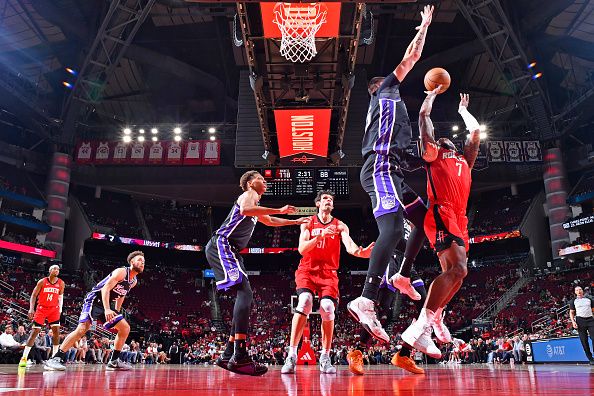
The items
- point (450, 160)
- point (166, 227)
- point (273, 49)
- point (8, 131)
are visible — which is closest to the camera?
point (450, 160)

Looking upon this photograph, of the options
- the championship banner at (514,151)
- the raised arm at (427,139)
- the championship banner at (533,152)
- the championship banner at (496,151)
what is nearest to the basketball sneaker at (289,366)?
the raised arm at (427,139)

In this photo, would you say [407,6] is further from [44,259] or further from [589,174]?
[44,259]

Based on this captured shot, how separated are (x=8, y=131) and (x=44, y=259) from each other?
7739 millimetres

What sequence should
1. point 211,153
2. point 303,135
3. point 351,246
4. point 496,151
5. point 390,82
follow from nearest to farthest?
point 390,82 < point 351,246 < point 303,135 < point 496,151 < point 211,153

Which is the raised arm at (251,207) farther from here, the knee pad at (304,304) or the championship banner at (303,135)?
the championship banner at (303,135)

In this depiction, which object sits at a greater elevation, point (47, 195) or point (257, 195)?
point (47, 195)

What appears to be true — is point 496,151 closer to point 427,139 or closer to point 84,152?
point 84,152

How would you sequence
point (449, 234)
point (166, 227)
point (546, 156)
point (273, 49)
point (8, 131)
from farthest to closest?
point (166, 227)
point (8, 131)
point (546, 156)
point (273, 49)
point (449, 234)

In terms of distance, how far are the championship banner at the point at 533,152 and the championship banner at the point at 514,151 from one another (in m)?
0.27

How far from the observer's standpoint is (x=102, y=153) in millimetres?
24906

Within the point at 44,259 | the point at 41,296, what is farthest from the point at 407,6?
the point at 44,259

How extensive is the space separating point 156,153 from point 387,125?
74.4ft

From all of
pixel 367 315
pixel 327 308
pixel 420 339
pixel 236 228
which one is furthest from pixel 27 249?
pixel 420 339

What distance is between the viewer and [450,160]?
4.14 metres
